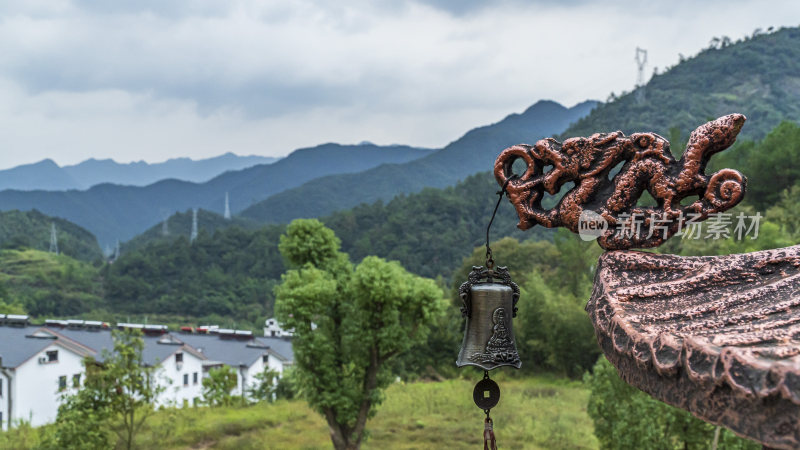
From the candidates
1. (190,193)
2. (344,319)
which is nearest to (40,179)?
(190,193)

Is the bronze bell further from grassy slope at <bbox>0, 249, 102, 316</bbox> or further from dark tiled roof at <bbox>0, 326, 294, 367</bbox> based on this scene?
grassy slope at <bbox>0, 249, 102, 316</bbox>

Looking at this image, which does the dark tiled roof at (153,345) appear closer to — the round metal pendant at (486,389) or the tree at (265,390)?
the tree at (265,390)

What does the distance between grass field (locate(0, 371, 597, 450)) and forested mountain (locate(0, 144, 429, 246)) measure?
79833 mm

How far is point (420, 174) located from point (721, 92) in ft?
119

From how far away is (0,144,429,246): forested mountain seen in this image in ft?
287

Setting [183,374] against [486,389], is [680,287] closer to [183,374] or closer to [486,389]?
[486,389]

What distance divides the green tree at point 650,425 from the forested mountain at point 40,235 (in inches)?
1905

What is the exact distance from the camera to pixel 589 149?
1826mm

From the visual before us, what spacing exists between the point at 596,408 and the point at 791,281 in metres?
6.06

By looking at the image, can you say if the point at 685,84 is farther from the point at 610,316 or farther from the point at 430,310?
the point at 610,316

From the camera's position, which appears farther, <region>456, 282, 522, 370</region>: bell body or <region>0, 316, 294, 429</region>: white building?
<region>0, 316, 294, 429</region>: white building

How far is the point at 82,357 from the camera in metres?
17.2

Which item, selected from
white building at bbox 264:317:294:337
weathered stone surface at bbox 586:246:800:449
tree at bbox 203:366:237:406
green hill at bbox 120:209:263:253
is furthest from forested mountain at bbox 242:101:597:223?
weathered stone surface at bbox 586:246:800:449

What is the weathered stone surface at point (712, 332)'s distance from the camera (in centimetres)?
110
